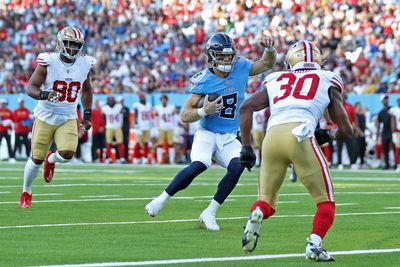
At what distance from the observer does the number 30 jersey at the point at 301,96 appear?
779 cm

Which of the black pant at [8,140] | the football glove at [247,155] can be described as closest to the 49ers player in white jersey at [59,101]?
the football glove at [247,155]

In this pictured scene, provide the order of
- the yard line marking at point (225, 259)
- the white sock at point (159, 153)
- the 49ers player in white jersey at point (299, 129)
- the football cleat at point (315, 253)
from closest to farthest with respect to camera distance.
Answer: the yard line marking at point (225, 259) → the football cleat at point (315, 253) → the 49ers player in white jersey at point (299, 129) → the white sock at point (159, 153)

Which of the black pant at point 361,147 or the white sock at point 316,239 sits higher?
the white sock at point 316,239

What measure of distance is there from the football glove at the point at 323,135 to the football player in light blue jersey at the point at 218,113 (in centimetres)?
212

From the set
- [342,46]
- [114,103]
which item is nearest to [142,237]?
[114,103]

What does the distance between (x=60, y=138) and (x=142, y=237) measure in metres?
3.32

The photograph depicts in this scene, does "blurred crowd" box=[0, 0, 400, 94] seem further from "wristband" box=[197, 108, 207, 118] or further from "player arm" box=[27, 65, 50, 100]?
"wristband" box=[197, 108, 207, 118]

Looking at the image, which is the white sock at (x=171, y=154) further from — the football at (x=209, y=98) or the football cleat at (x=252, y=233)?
the football cleat at (x=252, y=233)

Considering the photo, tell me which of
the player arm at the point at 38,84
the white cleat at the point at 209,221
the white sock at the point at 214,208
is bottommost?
the white cleat at the point at 209,221

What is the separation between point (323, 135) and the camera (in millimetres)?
7918

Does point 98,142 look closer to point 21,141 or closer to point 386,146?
point 21,141

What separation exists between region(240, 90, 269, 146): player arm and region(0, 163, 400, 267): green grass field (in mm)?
884

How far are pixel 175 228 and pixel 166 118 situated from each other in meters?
17.1

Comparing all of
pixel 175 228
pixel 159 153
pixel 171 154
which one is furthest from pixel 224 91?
pixel 159 153
